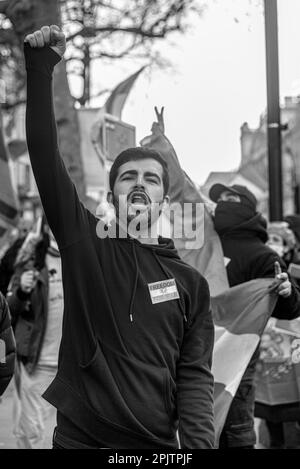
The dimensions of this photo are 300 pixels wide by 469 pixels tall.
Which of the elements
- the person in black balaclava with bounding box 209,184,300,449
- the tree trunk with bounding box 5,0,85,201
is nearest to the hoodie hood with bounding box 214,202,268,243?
the person in black balaclava with bounding box 209,184,300,449

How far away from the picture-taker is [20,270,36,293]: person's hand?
15.1ft

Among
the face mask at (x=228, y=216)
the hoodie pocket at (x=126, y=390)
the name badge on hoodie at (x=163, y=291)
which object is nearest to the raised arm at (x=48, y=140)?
the name badge on hoodie at (x=163, y=291)

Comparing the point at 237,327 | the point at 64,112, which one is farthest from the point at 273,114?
the point at 64,112

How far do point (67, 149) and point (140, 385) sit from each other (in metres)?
5.67

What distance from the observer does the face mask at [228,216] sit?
3965 mm

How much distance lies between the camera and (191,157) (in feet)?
9.58

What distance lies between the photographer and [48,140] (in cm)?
217

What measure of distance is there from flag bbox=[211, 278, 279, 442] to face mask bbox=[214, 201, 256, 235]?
42cm

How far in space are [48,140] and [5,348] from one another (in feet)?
3.16

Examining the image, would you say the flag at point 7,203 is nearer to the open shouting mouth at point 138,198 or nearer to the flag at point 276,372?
the flag at point 276,372

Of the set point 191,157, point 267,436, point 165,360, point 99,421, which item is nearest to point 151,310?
point 165,360

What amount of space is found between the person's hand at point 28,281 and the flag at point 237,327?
1438 millimetres

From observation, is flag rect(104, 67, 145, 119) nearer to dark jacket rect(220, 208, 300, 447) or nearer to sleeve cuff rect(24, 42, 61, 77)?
dark jacket rect(220, 208, 300, 447)
